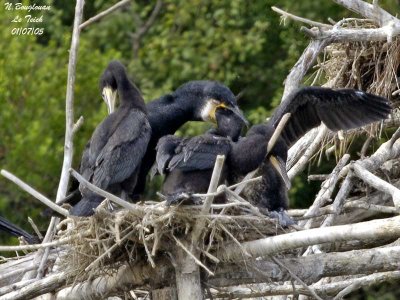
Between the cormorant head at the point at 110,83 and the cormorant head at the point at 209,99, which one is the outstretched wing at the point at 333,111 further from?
the cormorant head at the point at 110,83

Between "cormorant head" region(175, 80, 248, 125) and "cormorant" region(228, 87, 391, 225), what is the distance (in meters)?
0.44

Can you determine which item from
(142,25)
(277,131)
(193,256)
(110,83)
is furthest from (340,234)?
(142,25)

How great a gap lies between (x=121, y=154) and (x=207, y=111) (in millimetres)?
775

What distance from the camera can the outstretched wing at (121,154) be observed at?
7.89 metres

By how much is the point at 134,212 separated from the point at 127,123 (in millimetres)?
1296

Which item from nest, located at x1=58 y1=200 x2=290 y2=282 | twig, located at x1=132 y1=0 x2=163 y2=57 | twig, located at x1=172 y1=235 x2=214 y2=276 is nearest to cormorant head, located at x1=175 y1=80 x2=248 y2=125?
nest, located at x1=58 y1=200 x2=290 y2=282

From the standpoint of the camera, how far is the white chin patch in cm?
849

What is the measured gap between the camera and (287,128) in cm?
812

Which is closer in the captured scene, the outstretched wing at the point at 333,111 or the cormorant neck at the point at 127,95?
the outstretched wing at the point at 333,111

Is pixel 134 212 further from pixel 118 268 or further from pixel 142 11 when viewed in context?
pixel 142 11

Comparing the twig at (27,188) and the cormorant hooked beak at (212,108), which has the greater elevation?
the twig at (27,188)

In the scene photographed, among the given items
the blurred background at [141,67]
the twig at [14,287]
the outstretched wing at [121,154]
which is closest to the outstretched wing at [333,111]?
the outstretched wing at [121,154]

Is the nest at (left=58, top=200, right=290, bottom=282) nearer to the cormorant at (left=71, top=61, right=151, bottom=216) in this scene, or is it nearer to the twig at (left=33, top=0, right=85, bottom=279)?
the twig at (left=33, top=0, right=85, bottom=279)

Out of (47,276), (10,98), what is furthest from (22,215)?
(47,276)
